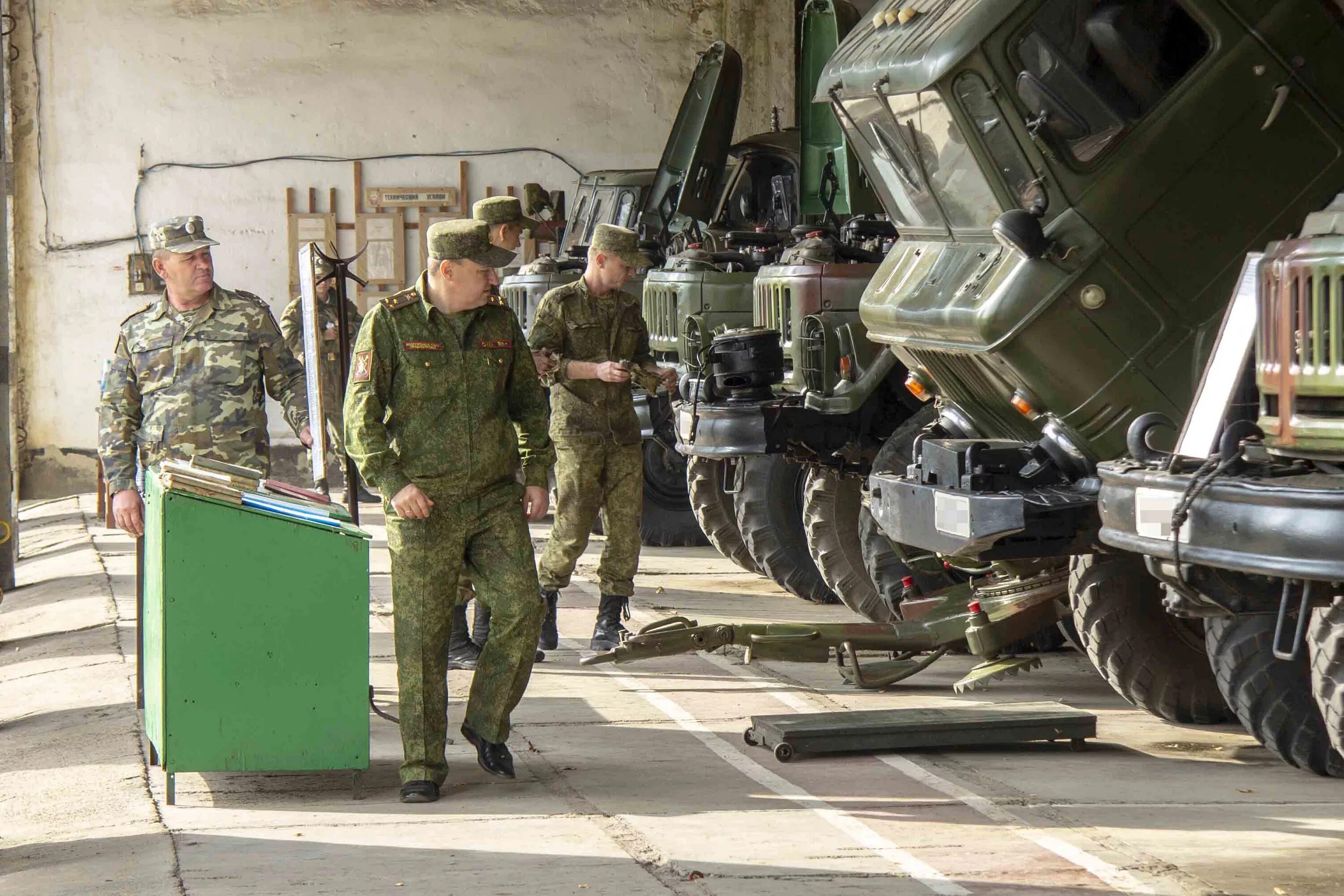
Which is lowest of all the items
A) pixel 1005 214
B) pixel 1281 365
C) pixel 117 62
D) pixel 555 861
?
pixel 555 861

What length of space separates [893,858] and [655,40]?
1417cm

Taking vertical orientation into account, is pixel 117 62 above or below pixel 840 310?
above

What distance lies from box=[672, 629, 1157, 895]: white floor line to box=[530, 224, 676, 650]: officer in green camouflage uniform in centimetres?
144

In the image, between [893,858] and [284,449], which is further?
[284,449]

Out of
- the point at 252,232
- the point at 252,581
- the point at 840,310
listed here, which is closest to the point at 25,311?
the point at 252,232

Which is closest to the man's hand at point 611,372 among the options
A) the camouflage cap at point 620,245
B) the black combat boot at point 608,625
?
the camouflage cap at point 620,245

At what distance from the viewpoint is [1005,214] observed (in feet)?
21.5

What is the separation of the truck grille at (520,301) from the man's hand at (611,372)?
4.87m

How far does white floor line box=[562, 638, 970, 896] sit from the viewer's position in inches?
193

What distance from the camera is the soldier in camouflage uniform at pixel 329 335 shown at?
29.3 feet

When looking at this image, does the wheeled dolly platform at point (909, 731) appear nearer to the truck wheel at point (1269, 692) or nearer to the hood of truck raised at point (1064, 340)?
the truck wheel at point (1269, 692)

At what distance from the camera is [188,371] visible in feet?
23.1

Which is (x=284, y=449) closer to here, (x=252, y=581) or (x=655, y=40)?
(x=655, y=40)

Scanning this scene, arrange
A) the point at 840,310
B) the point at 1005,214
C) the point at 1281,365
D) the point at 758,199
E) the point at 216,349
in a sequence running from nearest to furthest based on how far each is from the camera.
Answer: the point at 1281,365
the point at 1005,214
the point at 216,349
the point at 840,310
the point at 758,199
